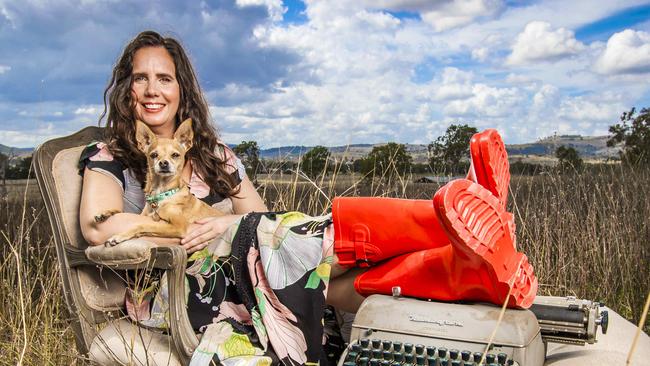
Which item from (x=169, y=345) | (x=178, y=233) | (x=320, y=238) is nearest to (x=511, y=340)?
(x=320, y=238)

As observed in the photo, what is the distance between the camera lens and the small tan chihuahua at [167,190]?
10.7 ft

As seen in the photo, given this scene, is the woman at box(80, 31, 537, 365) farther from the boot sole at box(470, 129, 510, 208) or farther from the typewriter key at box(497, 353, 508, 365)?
the typewriter key at box(497, 353, 508, 365)

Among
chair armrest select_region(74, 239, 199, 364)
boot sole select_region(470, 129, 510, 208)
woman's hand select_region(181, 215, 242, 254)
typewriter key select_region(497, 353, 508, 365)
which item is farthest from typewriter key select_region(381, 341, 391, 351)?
woman's hand select_region(181, 215, 242, 254)

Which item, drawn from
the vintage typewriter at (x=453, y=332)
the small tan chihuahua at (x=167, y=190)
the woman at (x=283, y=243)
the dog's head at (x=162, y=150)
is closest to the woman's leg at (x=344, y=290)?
the woman at (x=283, y=243)

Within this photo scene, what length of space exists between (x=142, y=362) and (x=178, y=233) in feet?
2.28

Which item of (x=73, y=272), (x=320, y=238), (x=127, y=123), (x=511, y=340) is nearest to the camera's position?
(x=511, y=340)

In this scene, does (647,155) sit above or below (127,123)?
below

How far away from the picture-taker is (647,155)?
8.78m

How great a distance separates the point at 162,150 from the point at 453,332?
70.4 inches

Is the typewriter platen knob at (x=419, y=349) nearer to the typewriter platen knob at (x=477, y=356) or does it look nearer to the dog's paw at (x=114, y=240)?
the typewriter platen knob at (x=477, y=356)

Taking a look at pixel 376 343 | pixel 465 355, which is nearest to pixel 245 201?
pixel 376 343

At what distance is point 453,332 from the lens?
229 cm

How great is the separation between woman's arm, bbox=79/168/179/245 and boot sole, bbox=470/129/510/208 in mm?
1531

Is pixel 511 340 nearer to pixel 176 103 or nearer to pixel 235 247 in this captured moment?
pixel 235 247
